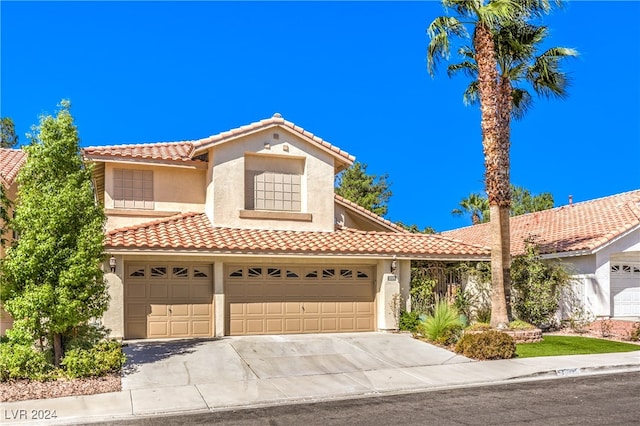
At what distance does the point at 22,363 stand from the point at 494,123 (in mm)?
14340

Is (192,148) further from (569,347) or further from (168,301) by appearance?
(569,347)

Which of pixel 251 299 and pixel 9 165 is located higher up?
pixel 9 165

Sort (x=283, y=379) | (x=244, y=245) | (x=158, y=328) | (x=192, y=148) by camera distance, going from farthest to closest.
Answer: (x=192, y=148) → (x=244, y=245) → (x=158, y=328) → (x=283, y=379)

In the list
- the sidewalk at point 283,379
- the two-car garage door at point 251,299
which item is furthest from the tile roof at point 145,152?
the sidewalk at point 283,379

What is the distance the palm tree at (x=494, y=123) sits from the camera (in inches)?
738

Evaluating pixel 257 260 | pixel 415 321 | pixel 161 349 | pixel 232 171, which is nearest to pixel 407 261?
pixel 415 321

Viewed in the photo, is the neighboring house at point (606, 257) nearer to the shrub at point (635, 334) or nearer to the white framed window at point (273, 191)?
the shrub at point (635, 334)

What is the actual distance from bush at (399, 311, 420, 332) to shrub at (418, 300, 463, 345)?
158cm

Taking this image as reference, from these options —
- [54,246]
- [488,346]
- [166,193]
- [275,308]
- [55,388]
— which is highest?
[166,193]

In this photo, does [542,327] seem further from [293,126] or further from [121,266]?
[121,266]

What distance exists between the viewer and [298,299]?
19500mm

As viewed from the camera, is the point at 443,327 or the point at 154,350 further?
the point at 443,327

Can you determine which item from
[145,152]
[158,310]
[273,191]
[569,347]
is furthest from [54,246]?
[569,347]

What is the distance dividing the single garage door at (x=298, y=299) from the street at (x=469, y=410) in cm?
775
